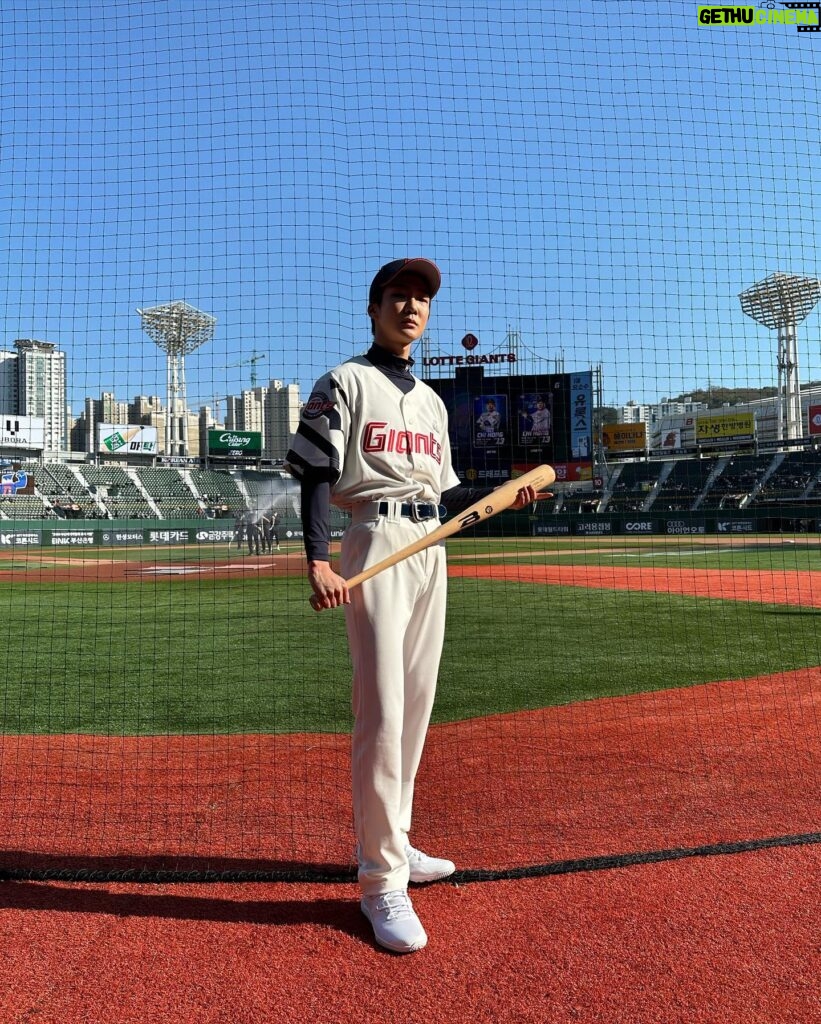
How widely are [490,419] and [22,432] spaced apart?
37.5 m

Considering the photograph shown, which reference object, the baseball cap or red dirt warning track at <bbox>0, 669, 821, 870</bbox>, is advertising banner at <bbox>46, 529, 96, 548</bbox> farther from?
the baseball cap

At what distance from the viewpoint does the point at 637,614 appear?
10867 millimetres

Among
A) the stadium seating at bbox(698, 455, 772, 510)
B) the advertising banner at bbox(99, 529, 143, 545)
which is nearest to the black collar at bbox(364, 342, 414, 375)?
the advertising banner at bbox(99, 529, 143, 545)

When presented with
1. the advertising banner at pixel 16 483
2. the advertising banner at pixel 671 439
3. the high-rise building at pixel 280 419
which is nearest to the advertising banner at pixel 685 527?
the advertising banner at pixel 671 439

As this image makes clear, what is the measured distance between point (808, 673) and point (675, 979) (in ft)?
16.8

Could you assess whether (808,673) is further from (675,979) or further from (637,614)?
(675,979)

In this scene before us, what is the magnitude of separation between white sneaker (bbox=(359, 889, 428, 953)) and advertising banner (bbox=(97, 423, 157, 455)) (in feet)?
149

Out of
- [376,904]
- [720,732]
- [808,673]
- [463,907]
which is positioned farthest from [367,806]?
[808,673]

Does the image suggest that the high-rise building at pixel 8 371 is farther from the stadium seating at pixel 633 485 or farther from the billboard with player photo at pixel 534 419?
the stadium seating at pixel 633 485

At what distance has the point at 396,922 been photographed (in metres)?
2.24

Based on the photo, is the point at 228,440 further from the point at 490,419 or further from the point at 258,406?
the point at 258,406

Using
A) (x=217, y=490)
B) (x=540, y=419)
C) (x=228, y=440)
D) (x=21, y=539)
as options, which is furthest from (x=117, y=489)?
(x=540, y=419)

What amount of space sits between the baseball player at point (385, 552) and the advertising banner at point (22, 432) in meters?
50.0

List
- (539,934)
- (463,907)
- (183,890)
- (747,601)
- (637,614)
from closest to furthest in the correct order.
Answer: (539,934) → (463,907) → (183,890) → (637,614) → (747,601)
